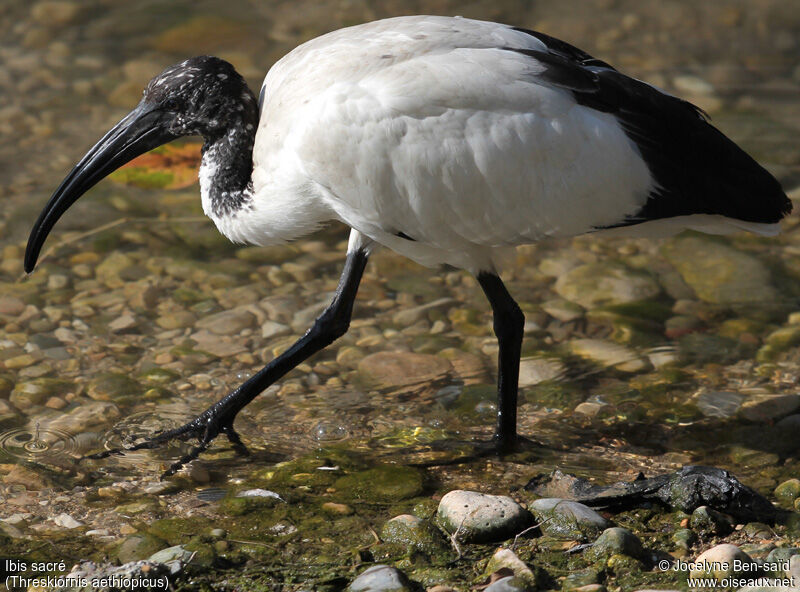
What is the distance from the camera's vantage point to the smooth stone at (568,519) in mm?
4039

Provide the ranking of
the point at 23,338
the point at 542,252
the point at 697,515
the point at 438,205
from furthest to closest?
the point at 542,252, the point at 23,338, the point at 438,205, the point at 697,515

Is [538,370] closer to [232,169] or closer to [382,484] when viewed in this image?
[382,484]

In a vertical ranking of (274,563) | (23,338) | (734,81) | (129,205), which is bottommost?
(274,563)

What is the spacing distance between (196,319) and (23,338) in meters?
0.98

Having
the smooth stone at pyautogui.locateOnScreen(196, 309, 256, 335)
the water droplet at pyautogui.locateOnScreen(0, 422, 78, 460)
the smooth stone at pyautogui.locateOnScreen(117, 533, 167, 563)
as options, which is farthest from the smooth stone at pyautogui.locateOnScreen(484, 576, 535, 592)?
the smooth stone at pyautogui.locateOnScreen(196, 309, 256, 335)

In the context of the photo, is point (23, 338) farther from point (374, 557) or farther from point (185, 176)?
point (374, 557)

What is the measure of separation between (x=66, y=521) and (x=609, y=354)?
3083 mm

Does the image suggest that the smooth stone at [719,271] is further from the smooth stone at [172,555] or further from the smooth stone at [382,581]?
the smooth stone at [172,555]

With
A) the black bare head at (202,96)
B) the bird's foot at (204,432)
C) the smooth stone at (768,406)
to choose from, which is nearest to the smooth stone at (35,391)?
the bird's foot at (204,432)

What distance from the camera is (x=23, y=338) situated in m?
6.07

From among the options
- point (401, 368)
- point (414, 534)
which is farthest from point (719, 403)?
point (414, 534)

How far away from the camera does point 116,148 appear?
4984 millimetres

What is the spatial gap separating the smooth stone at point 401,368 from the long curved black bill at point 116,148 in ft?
5.53

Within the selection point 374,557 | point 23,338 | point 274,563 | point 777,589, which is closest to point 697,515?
point 777,589
